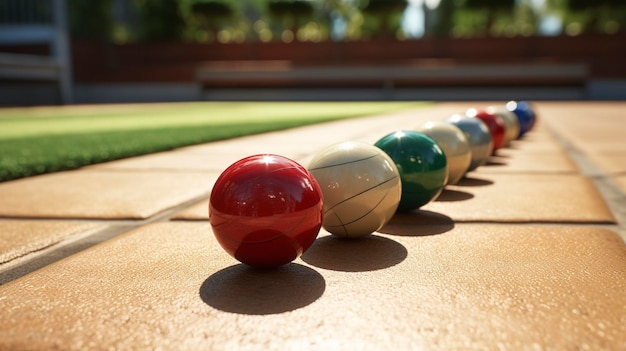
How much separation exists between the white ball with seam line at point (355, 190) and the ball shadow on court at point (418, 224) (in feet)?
0.70

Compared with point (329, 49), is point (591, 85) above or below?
below

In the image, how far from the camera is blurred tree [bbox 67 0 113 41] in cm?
3941

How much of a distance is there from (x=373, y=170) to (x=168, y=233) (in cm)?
106

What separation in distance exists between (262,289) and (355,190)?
0.72 metres

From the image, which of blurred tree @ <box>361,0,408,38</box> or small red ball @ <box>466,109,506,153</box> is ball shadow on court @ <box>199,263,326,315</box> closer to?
small red ball @ <box>466,109,506,153</box>

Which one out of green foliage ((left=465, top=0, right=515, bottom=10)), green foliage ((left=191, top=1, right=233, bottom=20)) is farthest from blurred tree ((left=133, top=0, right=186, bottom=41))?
green foliage ((left=465, top=0, right=515, bottom=10))

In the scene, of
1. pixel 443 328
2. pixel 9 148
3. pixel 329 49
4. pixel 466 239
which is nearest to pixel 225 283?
pixel 443 328

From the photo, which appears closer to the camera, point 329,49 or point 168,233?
point 168,233

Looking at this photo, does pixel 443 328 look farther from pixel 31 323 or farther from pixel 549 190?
pixel 549 190

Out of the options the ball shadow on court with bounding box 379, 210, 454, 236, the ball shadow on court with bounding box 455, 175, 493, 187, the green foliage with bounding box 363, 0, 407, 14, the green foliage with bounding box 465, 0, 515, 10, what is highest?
the green foliage with bounding box 363, 0, 407, 14

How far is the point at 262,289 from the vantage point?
194 cm

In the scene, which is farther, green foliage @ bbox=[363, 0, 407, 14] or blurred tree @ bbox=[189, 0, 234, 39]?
blurred tree @ bbox=[189, 0, 234, 39]

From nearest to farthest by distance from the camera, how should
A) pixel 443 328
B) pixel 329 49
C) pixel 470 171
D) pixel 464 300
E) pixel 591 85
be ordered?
pixel 443 328 < pixel 464 300 < pixel 470 171 < pixel 591 85 < pixel 329 49

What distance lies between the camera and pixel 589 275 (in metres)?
2.05
